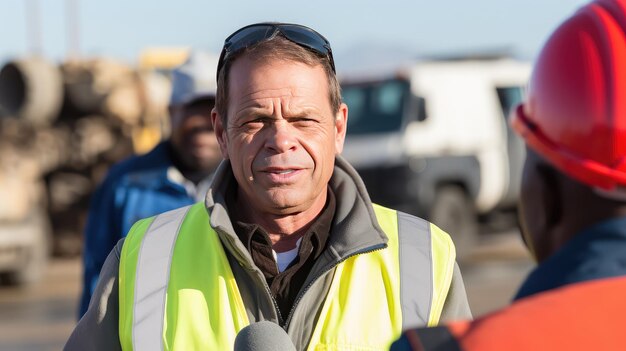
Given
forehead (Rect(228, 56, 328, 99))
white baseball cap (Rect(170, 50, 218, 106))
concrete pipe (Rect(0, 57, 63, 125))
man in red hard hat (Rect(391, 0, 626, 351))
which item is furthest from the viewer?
concrete pipe (Rect(0, 57, 63, 125))

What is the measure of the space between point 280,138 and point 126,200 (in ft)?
6.87

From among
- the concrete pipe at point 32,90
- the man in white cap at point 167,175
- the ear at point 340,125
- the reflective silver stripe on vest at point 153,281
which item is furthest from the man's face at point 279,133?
the concrete pipe at point 32,90

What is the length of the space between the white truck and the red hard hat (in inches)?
538

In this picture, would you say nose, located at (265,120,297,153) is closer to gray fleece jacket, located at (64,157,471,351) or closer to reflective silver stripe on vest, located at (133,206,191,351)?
gray fleece jacket, located at (64,157,471,351)

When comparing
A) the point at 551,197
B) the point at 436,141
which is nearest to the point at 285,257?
the point at 551,197

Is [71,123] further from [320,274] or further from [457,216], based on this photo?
[320,274]

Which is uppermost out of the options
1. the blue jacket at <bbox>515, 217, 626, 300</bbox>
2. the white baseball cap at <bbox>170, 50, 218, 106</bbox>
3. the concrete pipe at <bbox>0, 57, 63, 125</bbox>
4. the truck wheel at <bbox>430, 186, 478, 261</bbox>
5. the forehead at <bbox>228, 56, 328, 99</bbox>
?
the blue jacket at <bbox>515, 217, 626, 300</bbox>

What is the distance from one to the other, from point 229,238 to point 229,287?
121 millimetres

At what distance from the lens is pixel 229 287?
10.0ft

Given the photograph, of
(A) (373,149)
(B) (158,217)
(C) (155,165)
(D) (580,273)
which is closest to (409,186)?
(A) (373,149)

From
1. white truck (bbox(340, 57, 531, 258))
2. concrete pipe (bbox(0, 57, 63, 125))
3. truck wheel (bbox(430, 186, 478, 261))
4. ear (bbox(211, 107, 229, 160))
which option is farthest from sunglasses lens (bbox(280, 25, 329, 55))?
concrete pipe (bbox(0, 57, 63, 125))

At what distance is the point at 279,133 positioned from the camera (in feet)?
10.8

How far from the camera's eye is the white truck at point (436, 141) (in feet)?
52.2

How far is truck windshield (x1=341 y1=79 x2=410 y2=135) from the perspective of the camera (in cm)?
1625
